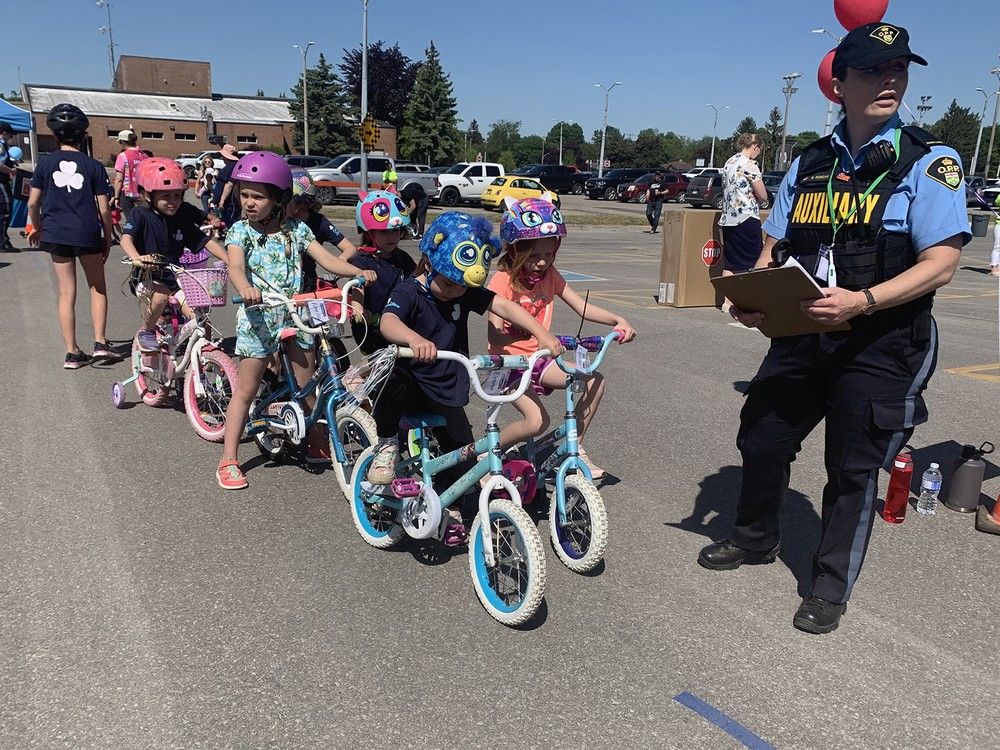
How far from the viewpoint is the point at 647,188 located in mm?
40219

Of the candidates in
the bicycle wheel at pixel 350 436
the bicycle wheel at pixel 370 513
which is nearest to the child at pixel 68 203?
the bicycle wheel at pixel 350 436

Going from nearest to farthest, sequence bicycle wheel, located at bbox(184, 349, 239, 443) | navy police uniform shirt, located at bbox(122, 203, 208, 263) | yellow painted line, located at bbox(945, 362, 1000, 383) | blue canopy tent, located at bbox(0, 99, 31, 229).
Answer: bicycle wheel, located at bbox(184, 349, 239, 443) → navy police uniform shirt, located at bbox(122, 203, 208, 263) → yellow painted line, located at bbox(945, 362, 1000, 383) → blue canopy tent, located at bbox(0, 99, 31, 229)

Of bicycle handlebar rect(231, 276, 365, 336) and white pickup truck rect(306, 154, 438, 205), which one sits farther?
white pickup truck rect(306, 154, 438, 205)

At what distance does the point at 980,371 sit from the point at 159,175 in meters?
7.77

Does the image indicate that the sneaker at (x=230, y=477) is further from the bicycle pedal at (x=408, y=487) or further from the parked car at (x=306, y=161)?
the parked car at (x=306, y=161)

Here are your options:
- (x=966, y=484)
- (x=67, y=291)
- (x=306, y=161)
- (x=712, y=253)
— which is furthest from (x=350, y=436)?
(x=306, y=161)

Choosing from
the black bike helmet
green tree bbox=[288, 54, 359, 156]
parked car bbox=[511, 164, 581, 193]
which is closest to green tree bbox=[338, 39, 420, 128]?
green tree bbox=[288, 54, 359, 156]

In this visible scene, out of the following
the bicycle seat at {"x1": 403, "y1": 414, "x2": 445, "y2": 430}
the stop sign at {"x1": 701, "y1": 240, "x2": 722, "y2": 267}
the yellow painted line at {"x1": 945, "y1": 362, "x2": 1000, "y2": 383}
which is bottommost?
the yellow painted line at {"x1": 945, "y1": 362, "x2": 1000, "y2": 383}

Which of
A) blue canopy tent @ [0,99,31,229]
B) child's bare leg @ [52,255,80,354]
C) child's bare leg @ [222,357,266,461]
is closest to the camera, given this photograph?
child's bare leg @ [222,357,266,461]

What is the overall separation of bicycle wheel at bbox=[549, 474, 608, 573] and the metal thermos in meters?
2.39

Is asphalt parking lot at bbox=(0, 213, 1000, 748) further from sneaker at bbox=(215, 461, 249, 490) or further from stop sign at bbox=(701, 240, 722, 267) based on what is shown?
stop sign at bbox=(701, 240, 722, 267)

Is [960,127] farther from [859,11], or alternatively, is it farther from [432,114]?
[859,11]

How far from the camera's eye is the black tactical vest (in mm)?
2984

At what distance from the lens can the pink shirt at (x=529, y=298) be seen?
14.0ft
